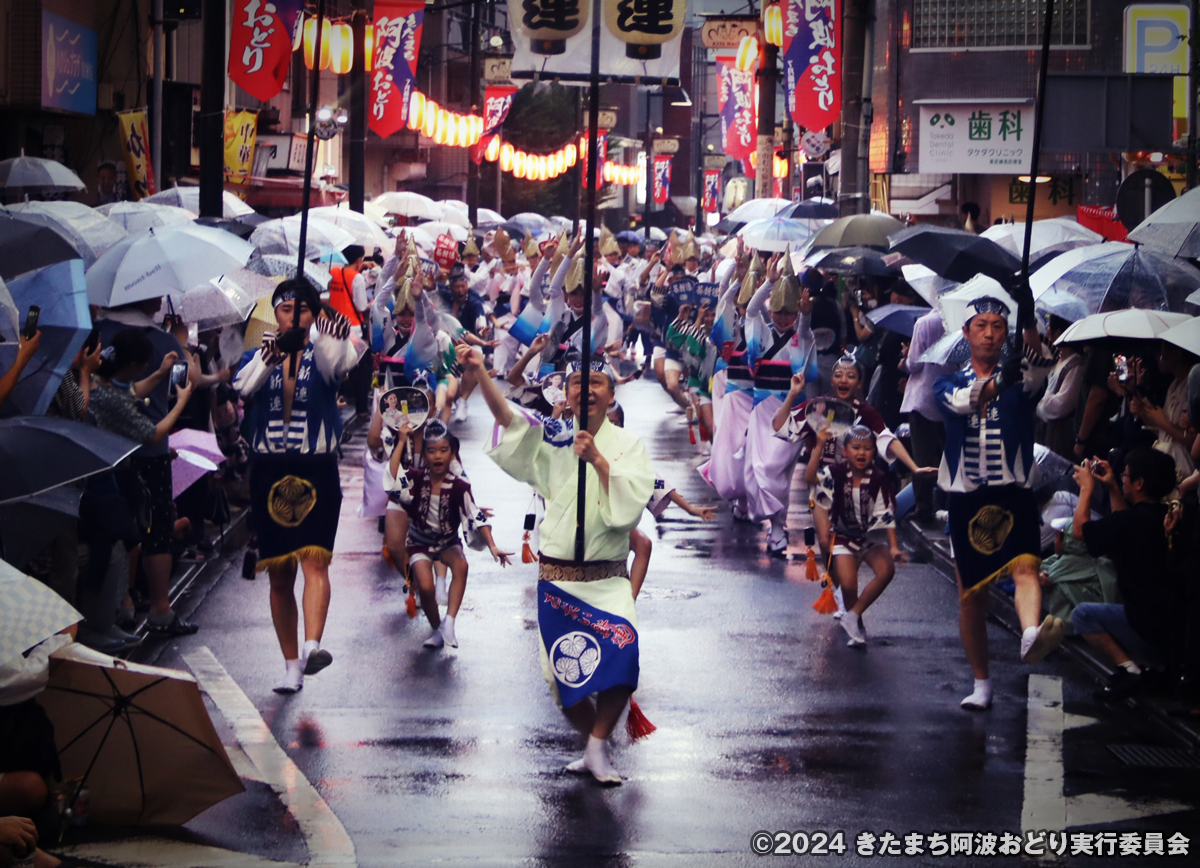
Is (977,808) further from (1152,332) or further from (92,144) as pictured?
(92,144)

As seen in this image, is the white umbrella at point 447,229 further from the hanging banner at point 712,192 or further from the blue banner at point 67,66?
the hanging banner at point 712,192

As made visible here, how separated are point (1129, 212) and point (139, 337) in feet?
27.0

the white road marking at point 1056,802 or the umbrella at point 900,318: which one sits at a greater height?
the umbrella at point 900,318

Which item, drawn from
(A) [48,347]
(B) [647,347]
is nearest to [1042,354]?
(A) [48,347]

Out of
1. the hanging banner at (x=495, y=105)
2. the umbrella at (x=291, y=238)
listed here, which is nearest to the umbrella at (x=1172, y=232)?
the umbrella at (x=291, y=238)

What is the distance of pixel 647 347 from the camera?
3044 cm

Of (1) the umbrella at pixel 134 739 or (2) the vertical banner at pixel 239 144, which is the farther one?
(2) the vertical banner at pixel 239 144

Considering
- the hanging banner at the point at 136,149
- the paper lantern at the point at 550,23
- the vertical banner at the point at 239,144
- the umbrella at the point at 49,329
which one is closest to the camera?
the umbrella at the point at 49,329

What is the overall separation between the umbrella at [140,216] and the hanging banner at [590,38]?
3.50 meters

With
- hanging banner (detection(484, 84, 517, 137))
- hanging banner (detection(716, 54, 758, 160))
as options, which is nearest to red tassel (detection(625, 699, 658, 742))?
hanging banner (detection(716, 54, 758, 160))

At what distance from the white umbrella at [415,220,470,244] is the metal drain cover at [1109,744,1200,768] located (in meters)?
20.5

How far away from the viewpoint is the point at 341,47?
24.5 metres

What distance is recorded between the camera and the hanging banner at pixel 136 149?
18703 mm

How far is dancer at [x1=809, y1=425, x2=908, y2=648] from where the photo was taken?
33.7 ft
